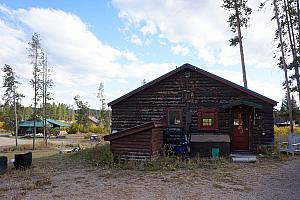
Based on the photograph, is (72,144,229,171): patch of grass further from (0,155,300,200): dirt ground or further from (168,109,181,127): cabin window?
(168,109,181,127): cabin window

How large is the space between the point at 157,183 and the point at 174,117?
8.04 meters

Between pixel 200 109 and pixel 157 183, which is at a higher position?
pixel 200 109

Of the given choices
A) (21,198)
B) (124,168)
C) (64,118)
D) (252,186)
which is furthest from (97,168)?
(64,118)

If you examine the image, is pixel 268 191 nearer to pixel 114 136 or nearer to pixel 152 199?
pixel 152 199

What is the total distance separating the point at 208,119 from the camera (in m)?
17.0

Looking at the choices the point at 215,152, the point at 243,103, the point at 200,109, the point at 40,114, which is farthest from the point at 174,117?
the point at 40,114

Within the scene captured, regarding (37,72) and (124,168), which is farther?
(37,72)

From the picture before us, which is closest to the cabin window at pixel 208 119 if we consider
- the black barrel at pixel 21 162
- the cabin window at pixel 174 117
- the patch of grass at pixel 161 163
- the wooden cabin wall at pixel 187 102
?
the wooden cabin wall at pixel 187 102

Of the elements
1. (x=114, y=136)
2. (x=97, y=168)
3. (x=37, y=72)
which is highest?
(x=37, y=72)

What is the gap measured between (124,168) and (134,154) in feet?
3.53

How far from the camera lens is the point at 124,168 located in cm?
1233

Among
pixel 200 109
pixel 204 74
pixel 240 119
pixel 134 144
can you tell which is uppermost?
pixel 204 74

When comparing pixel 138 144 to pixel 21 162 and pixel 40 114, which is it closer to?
pixel 21 162

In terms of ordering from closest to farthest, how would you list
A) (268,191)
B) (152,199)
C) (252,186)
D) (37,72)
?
(152,199) < (268,191) < (252,186) < (37,72)
